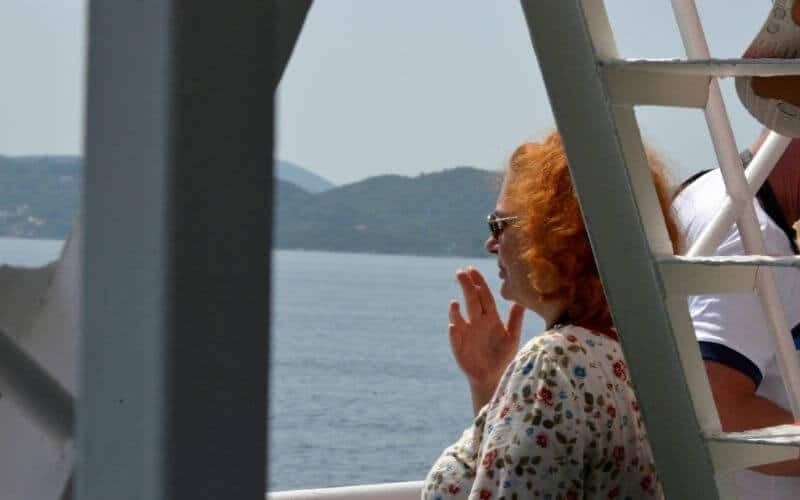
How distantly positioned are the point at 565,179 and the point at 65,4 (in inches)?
30.9

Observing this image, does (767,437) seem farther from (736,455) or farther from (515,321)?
(515,321)

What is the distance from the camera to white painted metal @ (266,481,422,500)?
259 cm

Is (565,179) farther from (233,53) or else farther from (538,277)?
(233,53)

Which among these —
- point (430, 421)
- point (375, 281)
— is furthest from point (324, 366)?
point (375, 281)

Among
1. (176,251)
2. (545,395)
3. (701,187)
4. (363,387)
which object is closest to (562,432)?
(545,395)

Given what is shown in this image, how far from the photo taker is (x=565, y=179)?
1.89 meters

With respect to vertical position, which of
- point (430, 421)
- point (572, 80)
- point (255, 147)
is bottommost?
point (430, 421)

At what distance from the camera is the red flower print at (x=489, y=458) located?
1.73 m

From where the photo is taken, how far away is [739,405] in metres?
1.84

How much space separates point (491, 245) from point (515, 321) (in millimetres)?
174

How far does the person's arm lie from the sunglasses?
0.32m

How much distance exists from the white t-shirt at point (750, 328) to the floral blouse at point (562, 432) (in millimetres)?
135

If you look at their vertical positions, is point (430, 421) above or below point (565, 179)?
below

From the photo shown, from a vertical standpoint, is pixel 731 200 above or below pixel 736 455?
above
